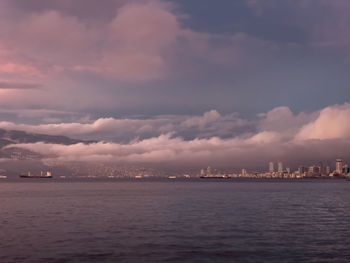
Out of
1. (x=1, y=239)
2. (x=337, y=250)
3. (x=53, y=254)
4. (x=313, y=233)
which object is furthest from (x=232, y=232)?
(x=1, y=239)

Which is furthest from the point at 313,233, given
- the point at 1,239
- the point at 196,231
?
the point at 1,239

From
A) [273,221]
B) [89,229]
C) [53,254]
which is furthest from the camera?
[273,221]

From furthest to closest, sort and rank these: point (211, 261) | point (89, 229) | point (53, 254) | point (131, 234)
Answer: point (89, 229)
point (131, 234)
point (53, 254)
point (211, 261)

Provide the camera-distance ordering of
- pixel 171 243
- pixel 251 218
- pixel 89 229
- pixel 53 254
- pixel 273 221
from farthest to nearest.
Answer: pixel 251 218 < pixel 273 221 < pixel 89 229 < pixel 171 243 < pixel 53 254

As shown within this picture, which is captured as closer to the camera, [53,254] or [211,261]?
[211,261]

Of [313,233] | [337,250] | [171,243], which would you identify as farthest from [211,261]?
[313,233]

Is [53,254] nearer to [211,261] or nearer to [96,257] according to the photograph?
[96,257]

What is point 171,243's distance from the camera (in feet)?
191

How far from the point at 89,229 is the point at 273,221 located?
3777 cm

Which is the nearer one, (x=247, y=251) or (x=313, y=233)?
(x=247, y=251)

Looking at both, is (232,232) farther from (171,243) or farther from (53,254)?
(53,254)

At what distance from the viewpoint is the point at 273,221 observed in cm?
8288

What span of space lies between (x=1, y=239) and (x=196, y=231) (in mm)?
31471

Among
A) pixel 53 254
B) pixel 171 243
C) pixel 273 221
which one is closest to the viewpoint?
pixel 53 254
